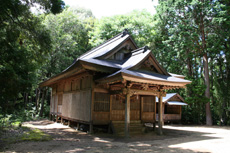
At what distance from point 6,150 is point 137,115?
7822 mm

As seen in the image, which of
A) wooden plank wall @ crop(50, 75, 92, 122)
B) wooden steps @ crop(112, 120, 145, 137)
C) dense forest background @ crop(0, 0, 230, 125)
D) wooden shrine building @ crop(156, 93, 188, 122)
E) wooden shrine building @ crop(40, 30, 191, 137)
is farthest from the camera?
wooden shrine building @ crop(156, 93, 188, 122)

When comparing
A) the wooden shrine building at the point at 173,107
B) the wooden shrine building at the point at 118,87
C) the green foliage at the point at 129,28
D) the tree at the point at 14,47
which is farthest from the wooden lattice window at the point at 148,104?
the green foliage at the point at 129,28

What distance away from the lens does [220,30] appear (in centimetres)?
1750

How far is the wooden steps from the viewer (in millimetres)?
9680

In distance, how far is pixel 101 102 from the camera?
1020 cm

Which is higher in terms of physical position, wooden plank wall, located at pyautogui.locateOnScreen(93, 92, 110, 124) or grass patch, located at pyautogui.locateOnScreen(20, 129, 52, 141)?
wooden plank wall, located at pyautogui.locateOnScreen(93, 92, 110, 124)

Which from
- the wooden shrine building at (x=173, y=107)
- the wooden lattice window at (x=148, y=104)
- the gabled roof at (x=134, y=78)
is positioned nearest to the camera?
the gabled roof at (x=134, y=78)

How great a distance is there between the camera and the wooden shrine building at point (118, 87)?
28.7 feet

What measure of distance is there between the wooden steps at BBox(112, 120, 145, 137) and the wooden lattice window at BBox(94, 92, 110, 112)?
3.29 feet

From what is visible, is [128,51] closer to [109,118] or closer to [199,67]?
[109,118]

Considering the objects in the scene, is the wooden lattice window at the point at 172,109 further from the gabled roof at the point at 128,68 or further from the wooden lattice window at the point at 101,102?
the wooden lattice window at the point at 101,102

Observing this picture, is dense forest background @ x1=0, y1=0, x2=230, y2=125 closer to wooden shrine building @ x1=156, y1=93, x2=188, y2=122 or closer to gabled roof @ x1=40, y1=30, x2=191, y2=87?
wooden shrine building @ x1=156, y1=93, x2=188, y2=122

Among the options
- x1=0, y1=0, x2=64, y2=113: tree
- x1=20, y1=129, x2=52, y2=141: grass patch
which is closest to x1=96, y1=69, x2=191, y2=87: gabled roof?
x1=20, y1=129, x2=52, y2=141: grass patch

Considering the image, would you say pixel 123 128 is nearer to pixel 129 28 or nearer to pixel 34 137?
pixel 34 137
